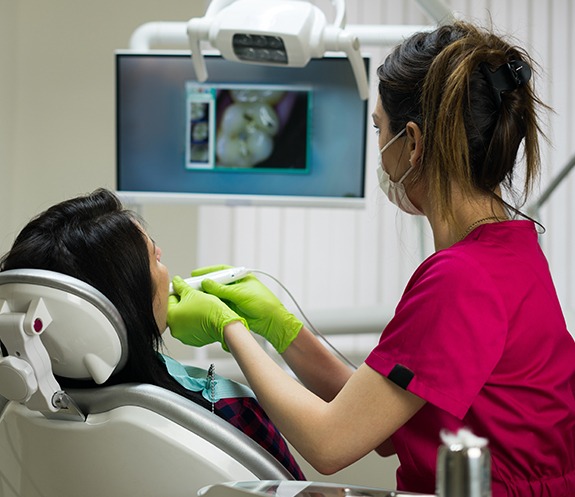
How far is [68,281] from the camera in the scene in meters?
1.16

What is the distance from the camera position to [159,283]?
141 cm

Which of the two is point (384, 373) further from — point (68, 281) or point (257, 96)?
point (257, 96)

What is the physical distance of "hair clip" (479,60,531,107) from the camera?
4.15ft

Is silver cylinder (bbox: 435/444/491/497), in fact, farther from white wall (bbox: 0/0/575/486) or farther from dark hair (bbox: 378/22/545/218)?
white wall (bbox: 0/0/575/486)

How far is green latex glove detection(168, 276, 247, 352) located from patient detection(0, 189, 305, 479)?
64 millimetres

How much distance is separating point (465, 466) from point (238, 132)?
209 centimetres

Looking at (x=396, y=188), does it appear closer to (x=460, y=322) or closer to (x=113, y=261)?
(x=460, y=322)

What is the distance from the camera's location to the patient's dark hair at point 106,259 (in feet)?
4.20

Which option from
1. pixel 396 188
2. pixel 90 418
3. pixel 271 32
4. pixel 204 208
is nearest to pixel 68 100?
pixel 204 208

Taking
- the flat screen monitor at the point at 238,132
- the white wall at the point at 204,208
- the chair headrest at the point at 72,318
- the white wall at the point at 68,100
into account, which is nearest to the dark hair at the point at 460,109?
the chair headrest at the point at 72,318

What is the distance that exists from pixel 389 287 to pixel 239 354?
2.33 meters

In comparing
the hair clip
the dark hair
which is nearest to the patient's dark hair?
the dark hair

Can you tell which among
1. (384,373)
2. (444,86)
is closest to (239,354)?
(384,373)

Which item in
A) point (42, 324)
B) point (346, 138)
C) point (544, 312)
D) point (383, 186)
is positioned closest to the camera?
point (42, 324)
